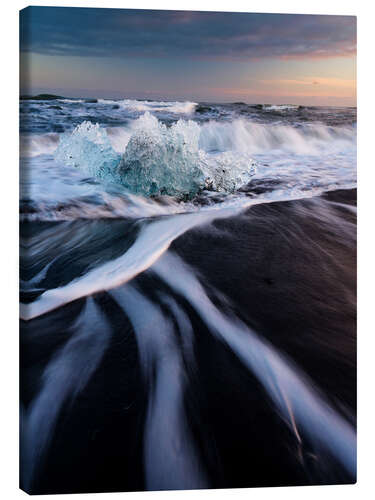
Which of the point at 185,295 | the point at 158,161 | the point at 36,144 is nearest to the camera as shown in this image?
the point at 36,144

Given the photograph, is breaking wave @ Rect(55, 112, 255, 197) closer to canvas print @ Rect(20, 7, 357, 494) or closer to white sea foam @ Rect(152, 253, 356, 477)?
canvas print @ Rect(20, 7, 357, 494)

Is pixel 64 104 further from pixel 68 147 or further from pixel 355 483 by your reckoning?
pixel 355 483

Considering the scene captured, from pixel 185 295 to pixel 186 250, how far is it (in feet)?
0.76

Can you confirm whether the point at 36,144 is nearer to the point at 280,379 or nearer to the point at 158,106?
the point at 158,106

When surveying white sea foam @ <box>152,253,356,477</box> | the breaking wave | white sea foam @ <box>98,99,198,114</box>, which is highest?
white sea foam @ <box>98,99,198,114</box>

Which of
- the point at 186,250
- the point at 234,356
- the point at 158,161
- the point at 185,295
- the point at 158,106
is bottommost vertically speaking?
the point at 234,356

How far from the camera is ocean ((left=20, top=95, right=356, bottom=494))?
8.32 ft

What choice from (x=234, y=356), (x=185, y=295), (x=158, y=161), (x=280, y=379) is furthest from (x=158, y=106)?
(x=280, y=379)

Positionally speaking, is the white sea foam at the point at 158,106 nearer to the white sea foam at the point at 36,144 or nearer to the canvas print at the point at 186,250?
the canvas print at the point at 186,250

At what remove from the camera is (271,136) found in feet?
9.77

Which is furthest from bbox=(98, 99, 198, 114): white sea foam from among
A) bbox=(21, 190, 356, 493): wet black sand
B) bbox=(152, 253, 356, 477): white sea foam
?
bbox=(152, 253, 356, 477): white sea foam

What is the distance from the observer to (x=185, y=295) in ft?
9.05

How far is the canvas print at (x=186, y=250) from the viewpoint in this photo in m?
2.55
